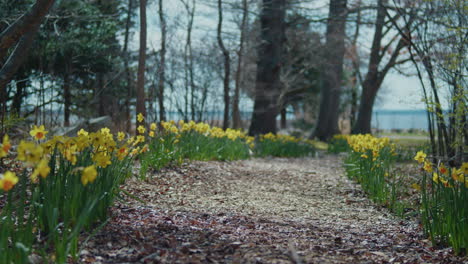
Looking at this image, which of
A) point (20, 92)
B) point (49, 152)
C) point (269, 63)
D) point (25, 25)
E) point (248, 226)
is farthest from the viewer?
point (269, 63)

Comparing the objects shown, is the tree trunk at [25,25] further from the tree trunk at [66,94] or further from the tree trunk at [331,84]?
the tree trunk at [331,84]

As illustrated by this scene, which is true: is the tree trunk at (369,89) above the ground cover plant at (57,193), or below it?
above

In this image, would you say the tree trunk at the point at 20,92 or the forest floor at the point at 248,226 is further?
the tree trunk at the point at 20,92

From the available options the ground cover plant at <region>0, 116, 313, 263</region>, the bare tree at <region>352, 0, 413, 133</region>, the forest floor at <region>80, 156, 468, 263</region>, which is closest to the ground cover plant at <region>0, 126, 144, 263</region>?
the ground cover plant at <region>0, 116, 313, 263</region>

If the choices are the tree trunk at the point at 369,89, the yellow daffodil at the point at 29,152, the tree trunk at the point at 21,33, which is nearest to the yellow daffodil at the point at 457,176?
the yellow daffodil at the point at 29,152

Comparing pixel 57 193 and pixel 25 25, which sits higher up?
pixel 25 25

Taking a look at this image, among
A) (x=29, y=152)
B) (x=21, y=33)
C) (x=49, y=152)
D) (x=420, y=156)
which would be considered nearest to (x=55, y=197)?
(x=49, y=152)

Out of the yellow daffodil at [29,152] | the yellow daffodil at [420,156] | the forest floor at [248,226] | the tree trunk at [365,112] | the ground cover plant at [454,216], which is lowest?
the forest floor at [248,226]

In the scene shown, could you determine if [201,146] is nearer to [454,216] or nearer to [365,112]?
[454,216]

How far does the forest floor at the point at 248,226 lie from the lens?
7.18 feet

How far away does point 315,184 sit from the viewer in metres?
5.49

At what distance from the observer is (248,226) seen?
2971 mm

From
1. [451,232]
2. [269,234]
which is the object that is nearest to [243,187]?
[269,234]

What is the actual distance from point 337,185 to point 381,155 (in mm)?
722
